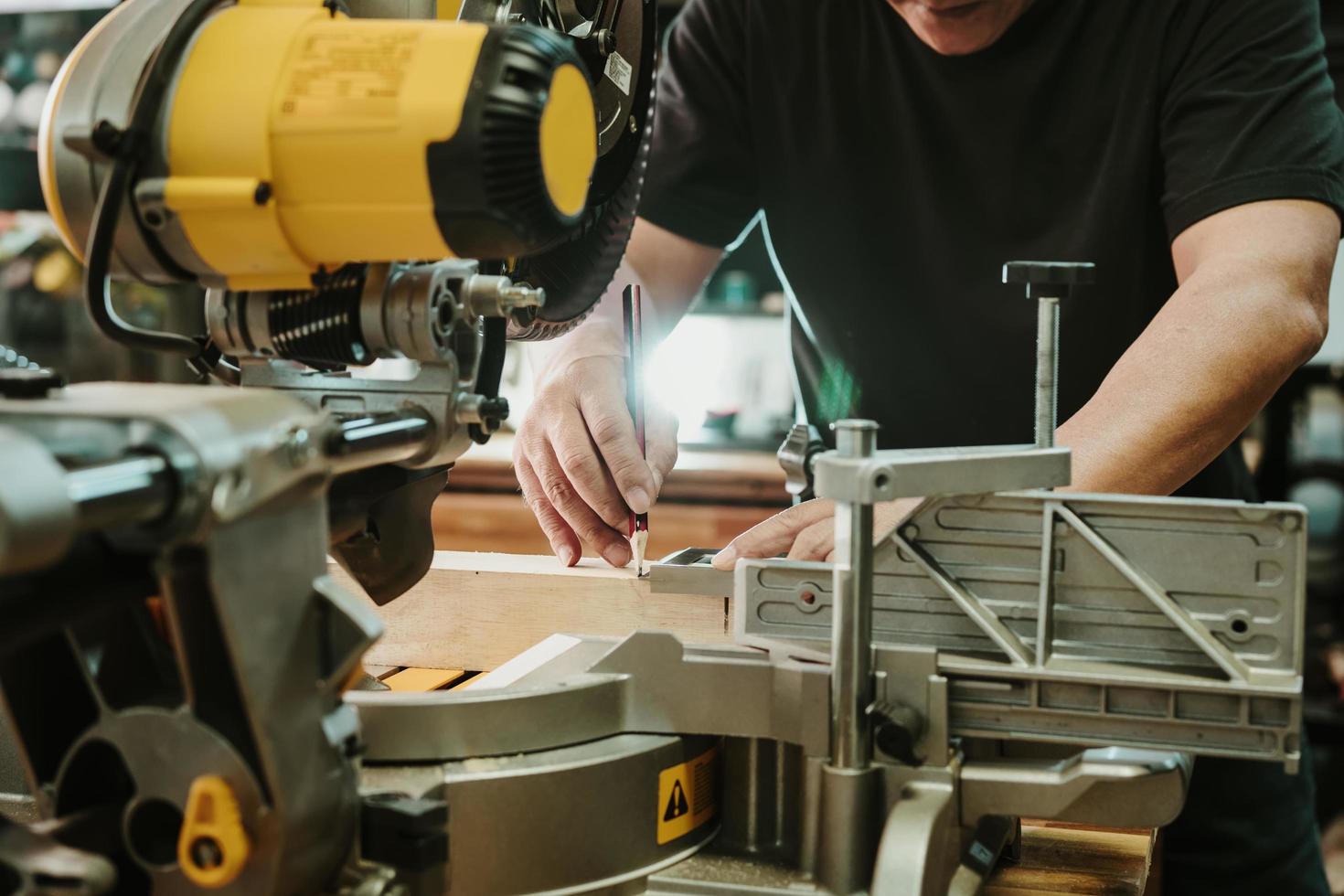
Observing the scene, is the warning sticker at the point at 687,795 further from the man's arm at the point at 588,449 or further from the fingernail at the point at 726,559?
the man's arm at the point at 588,449

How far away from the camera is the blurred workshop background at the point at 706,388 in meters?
2.90

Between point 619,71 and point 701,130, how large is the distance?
0.77m

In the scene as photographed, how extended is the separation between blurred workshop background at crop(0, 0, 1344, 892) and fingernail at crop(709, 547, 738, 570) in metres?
2.09

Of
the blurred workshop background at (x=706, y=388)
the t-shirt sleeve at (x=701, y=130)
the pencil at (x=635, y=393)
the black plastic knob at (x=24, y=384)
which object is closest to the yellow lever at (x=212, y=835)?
the black plastic knob at (x=24, y=384)

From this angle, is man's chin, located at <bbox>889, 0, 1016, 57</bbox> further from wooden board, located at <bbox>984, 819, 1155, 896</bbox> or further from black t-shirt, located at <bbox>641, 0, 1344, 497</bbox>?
wooden board, located at <bbox>984, 819, 1155, 896</bbox>

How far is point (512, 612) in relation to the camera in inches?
51.2

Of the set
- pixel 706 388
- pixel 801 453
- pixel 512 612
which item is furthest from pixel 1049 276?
pixel 706 388

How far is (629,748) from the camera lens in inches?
31.7

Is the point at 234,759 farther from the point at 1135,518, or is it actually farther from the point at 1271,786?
the point at 1271,786

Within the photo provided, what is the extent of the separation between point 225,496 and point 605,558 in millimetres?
769

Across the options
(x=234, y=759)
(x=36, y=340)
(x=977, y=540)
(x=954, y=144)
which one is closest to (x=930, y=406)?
(x=954, y=144)

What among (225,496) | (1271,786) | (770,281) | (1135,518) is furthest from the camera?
(770,281)

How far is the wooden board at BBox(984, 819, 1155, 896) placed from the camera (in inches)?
35.8

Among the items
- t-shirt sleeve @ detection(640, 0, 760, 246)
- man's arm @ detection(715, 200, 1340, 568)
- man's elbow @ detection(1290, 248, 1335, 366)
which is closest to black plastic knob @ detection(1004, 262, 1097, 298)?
man's arm @ detection(715, 200, 1340, 568)
